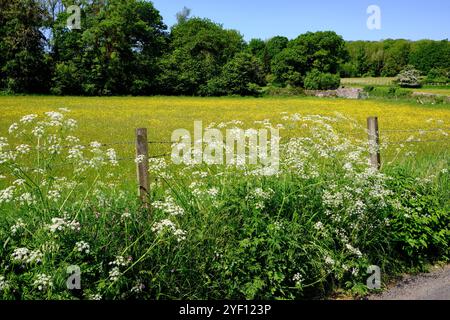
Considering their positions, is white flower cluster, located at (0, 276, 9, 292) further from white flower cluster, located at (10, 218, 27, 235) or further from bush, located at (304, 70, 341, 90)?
bush, located at (304, 70, 341, 90)

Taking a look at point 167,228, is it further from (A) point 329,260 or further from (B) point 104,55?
(B) point 104,55

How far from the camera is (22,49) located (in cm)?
5812

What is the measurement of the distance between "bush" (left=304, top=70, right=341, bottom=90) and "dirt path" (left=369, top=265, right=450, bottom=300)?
3204 inches

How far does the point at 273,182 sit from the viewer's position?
622 centimetres

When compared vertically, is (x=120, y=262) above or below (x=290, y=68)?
below

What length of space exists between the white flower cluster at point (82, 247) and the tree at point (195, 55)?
65.2 meters

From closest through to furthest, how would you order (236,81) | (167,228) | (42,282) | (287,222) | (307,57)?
(42,282) < (167,228) < (287,222) < (236,81) < (307,57)

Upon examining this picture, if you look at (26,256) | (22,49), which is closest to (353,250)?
(26,256)

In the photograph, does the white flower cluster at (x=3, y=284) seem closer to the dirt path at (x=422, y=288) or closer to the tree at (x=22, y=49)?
the dirt path at (x=422, y=288)

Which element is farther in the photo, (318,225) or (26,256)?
(318,225)

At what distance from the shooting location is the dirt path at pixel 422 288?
17.9 feet

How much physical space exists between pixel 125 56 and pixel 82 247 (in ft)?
217

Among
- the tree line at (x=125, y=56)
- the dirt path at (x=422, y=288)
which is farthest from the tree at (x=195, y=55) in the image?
the dirt path at (x=422, y=288)
